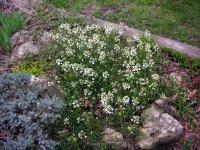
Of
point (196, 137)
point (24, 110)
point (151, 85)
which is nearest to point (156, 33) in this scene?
point (151, 85)

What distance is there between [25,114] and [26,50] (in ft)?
5.96

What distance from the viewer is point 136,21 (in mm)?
7520

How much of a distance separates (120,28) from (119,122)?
2334 millimetres

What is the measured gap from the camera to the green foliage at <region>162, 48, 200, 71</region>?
6.49 meters

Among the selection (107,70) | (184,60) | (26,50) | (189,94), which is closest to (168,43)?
(184,60)

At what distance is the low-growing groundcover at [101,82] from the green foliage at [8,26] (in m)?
0.98

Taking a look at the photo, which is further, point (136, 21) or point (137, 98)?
point (136, 21)

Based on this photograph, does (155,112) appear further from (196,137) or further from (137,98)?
(196,137)

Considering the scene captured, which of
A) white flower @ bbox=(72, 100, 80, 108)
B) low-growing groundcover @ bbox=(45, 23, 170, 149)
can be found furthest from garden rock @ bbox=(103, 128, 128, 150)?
white flower @ bbox=(72, 100, 80, 108)

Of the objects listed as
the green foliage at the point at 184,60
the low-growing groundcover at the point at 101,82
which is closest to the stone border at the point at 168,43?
the green foliage at the point at 184,60

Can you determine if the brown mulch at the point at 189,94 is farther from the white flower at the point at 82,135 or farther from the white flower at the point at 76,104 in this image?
the white flower at the point at 76,104

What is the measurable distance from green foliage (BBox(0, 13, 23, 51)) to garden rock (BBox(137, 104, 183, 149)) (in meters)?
2.90

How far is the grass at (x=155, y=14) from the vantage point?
727cm

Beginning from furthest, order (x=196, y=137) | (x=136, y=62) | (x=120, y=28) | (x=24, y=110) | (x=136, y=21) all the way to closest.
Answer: (x=136, y=21) → (x=120, y=28) → (x=136, y=62) → (x=196, y=137) → (x=24, y=110)
